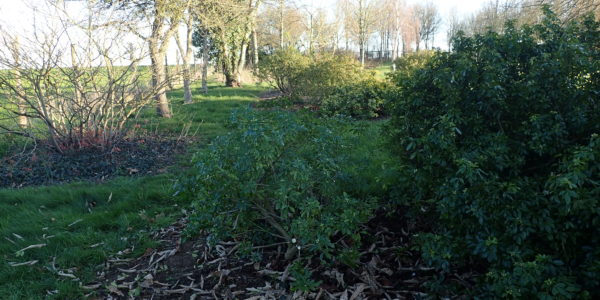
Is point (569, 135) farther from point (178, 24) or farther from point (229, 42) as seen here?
point (229, 42)

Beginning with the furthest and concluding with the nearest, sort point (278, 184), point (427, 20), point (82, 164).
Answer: point (427, 20), point (82, 164), point (278, 184)

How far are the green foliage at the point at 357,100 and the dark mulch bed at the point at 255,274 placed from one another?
632 centimetres

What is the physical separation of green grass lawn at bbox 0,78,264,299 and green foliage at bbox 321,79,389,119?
532 cm

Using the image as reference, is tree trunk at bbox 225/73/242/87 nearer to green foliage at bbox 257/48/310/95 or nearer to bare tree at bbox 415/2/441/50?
green foliage at bbox 257/48/310/95

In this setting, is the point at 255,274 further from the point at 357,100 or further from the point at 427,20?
the point at 427,20

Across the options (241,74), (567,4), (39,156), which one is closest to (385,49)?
(241,74)

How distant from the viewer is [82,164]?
20.8ft

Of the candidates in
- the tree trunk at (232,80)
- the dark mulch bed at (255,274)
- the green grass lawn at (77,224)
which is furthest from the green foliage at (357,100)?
the tree trunk at (232,80)

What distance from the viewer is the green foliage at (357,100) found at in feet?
32.4

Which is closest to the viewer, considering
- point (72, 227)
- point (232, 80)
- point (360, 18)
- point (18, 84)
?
point (72, 227)

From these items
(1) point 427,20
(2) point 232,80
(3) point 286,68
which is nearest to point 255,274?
(3) point 286,68

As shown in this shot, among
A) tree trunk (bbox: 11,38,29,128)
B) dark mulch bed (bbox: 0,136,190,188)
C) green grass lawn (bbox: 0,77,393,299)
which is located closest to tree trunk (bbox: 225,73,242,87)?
dark mulch bed (bbox: 0,136,190,188)

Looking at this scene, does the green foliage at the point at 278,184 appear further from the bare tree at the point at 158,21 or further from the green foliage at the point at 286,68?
the green foliage at the point at 286,68

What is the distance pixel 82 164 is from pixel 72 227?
2.29 m
